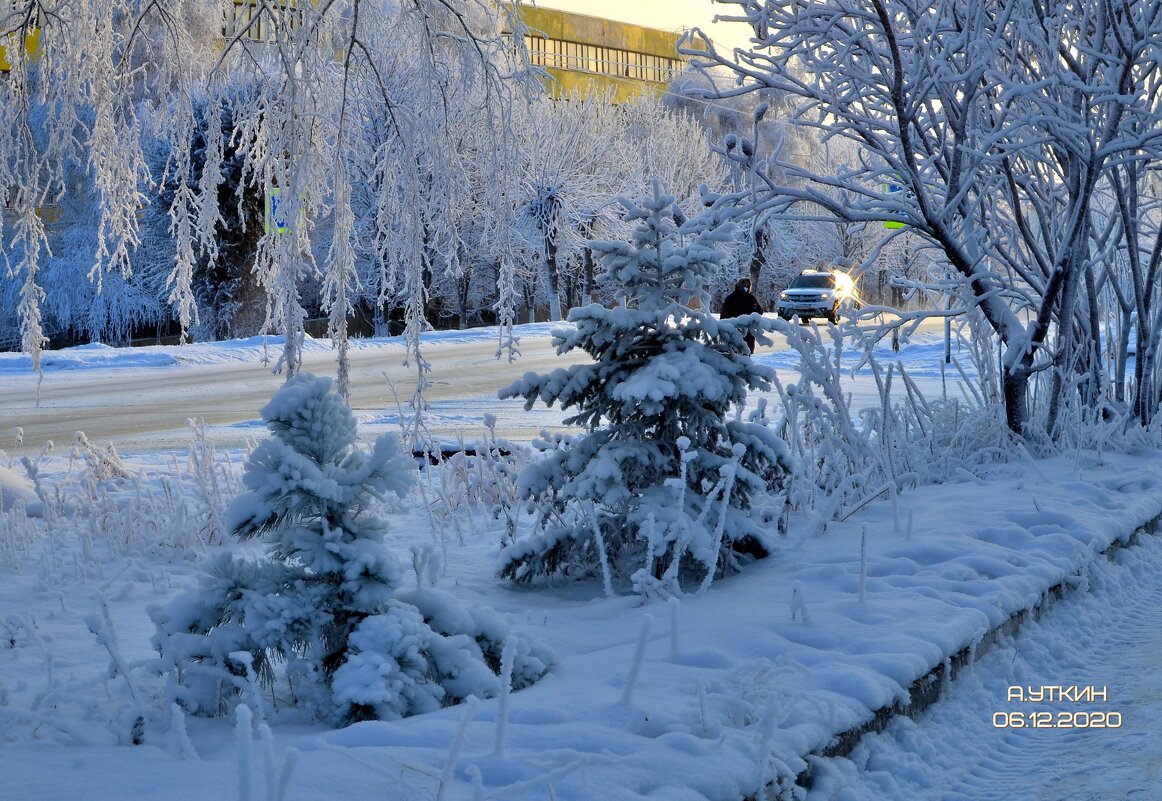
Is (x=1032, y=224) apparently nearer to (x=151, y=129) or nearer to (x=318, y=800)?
(x=151, y=129)

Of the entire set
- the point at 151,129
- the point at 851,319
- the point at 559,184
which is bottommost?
the point at 851,319

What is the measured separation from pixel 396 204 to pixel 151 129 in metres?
1.55

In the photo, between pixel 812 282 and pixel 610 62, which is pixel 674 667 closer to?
pixel 812 282

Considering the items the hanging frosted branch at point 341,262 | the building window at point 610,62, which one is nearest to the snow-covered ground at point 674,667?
the hanging frosted branch at point 341,262

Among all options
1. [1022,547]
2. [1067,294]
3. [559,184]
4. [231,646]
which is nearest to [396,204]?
[231,646]

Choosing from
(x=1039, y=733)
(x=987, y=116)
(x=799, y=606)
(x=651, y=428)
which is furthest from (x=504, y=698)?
(x=987, y=116)

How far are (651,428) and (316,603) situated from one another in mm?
1897

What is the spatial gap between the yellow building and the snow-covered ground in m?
58.9

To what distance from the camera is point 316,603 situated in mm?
3246

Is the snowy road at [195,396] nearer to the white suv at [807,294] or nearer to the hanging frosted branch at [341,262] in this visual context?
the hanging frosted branch at [341,262]

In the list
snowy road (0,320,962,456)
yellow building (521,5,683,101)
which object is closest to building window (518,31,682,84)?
yellow building (521,5,683,101)

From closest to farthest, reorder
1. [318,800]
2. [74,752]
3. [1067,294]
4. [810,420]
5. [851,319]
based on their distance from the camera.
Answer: [318,800]
[74,752]
[810,420]
[851,319]
[1067,294]

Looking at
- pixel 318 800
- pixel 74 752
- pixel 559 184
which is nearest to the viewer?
pixel 318 800

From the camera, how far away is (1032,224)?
10648mm
